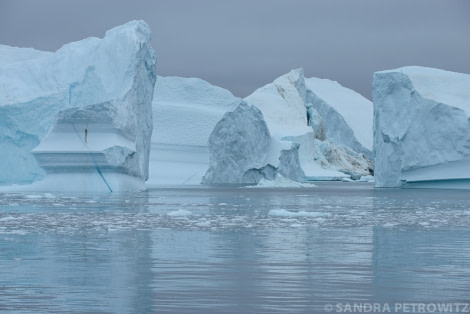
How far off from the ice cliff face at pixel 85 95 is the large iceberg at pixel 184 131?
39.6ft

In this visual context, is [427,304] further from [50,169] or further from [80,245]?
[50,169]

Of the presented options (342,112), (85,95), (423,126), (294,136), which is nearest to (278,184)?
(423,126)

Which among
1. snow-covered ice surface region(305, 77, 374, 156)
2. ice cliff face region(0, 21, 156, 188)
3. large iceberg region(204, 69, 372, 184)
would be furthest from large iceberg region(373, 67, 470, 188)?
snow-covered ice surface region(305, 77, 374, 156)

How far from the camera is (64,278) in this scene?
6371 millimetres

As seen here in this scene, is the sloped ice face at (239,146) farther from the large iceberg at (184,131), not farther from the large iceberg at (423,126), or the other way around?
the large iceberg at (423,126)

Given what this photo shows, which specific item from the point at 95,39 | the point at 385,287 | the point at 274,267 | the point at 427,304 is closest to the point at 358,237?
the point at 274,267

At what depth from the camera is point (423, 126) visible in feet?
94.2

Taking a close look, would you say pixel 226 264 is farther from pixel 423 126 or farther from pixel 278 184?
pixel 278 184

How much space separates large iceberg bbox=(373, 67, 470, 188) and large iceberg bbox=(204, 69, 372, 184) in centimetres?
612

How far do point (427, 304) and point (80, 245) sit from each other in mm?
4438

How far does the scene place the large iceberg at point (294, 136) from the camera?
118 feet

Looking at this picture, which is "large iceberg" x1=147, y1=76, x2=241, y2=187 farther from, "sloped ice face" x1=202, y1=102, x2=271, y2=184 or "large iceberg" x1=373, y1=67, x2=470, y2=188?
"large iceberg" x1=373, y1=67, x2=470, y2=188

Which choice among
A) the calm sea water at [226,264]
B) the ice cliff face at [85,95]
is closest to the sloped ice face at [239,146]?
the ice cliff face at [85,95]

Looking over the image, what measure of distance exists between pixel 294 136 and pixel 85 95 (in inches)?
885
